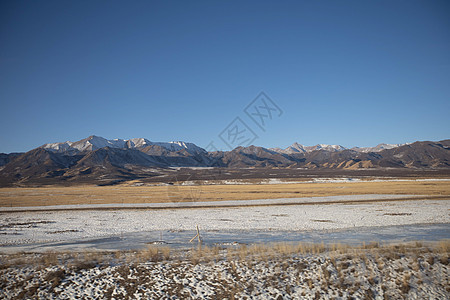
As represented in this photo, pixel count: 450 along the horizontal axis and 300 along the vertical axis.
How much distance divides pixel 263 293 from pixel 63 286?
27.6 feet

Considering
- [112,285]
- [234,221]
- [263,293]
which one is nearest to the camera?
[263,293]

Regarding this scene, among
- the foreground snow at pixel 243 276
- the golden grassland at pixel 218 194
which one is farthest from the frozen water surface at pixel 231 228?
the golden grassland at pixel 218 194

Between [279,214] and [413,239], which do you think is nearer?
[413,239]

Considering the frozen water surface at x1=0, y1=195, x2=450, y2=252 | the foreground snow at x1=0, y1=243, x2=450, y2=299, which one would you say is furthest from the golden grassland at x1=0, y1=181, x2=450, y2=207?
the foreground snow at x1=0, y1=243, x2=450, y2=299

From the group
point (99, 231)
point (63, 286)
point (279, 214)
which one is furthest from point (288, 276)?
point (279, 214)

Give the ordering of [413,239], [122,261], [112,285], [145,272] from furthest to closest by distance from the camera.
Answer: [413,239], [122,261], [145,272], [112,285]

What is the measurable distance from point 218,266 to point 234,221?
15496 mm

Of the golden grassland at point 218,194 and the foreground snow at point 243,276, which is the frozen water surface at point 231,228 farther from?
the golden grassland at point 218,194

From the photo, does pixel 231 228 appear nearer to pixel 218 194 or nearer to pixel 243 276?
pixel 243 276

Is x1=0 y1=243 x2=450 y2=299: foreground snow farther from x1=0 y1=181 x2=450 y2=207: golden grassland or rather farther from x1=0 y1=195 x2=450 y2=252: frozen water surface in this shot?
x1=0 y1=181 x2=450 y2=207: golden grassland

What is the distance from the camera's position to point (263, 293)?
12008 millimetres

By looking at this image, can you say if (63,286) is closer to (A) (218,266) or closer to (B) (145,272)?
(B) (145,272)

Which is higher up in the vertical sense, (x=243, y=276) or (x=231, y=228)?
(x=243, y=276)

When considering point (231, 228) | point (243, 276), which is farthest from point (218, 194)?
point (243, 276)
